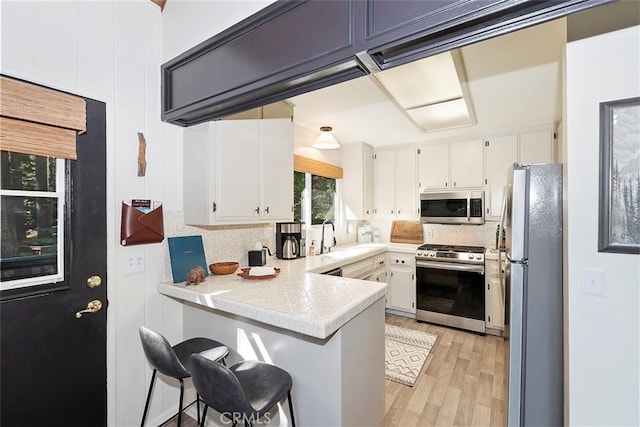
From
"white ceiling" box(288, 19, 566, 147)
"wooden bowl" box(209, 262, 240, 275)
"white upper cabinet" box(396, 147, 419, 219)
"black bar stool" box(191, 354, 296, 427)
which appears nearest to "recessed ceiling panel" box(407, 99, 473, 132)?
"white ceiling" box(288, 19, 566, 147)

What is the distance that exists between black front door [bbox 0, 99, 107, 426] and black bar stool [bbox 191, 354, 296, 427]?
2.73 feet

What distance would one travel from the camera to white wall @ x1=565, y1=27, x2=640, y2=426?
3.95 feet

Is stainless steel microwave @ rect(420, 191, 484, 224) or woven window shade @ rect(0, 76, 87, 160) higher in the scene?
woven window shade @ rect(0, 76, 87, 160)

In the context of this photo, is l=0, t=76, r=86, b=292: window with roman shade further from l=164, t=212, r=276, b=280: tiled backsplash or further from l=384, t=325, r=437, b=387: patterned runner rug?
l=384, t=325, r=437, b=387: patterned runner rug

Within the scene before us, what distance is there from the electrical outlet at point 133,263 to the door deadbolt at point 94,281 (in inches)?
5.8

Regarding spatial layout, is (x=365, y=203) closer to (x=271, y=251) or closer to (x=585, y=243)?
(x=271, y=251)

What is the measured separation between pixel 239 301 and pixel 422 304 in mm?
2743

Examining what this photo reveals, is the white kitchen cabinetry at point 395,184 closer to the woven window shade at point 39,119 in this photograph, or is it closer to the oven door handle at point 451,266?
the oven door handle at point 451,266

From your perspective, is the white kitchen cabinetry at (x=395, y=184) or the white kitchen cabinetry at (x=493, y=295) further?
the white kitchen cabinetry at (x=395, y=184)

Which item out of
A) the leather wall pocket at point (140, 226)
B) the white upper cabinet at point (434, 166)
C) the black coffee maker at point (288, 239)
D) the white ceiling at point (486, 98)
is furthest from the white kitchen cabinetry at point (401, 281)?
the leather wall pocket at point (140, 226)

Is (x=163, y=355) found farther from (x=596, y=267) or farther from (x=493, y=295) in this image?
(x=493, y=295)

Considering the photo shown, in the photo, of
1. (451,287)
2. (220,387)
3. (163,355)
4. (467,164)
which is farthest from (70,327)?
(467,164)

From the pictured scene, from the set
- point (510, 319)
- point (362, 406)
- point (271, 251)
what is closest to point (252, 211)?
point (271, 251)

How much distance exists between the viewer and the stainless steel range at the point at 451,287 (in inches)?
126
